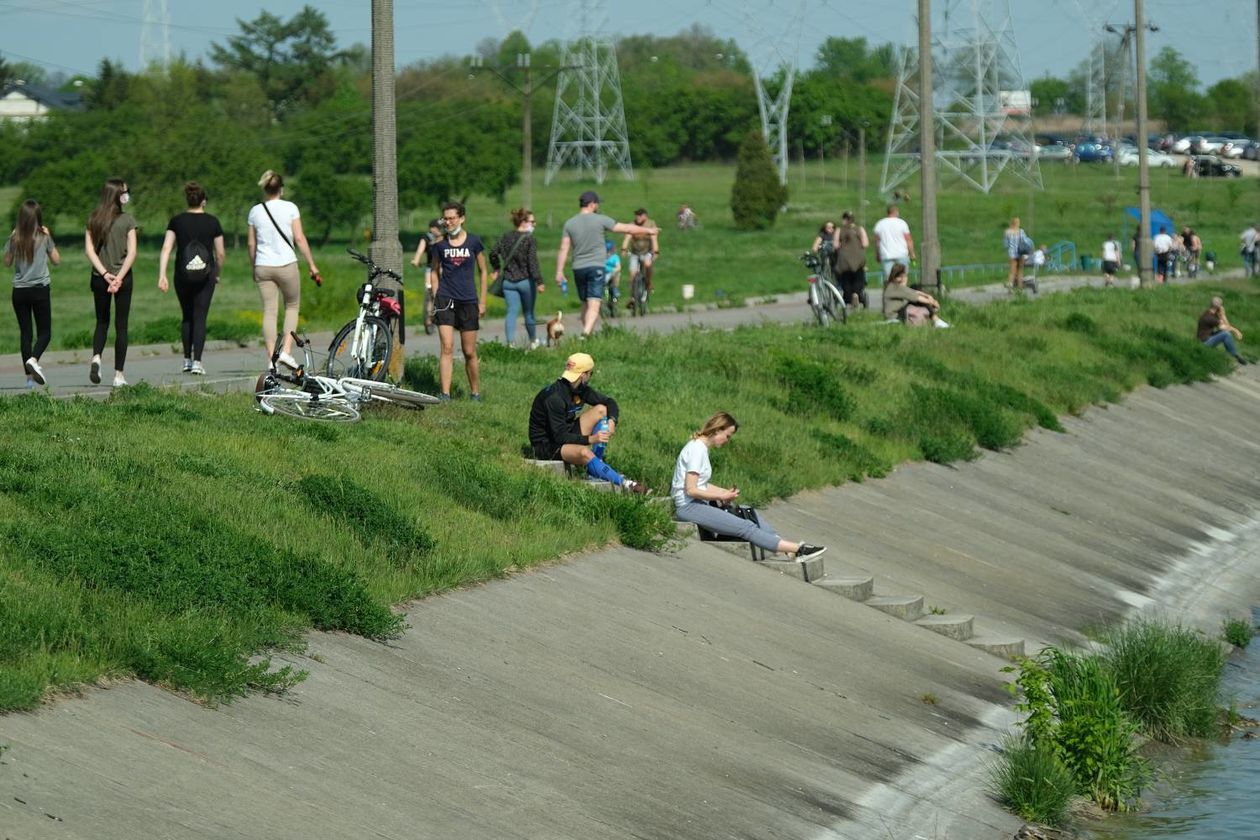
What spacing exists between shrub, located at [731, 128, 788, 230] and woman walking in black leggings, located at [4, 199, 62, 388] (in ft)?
236

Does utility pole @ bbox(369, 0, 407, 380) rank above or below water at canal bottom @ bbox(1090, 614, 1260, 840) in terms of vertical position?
above

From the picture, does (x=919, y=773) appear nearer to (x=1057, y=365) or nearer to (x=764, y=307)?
(x=1057, y=365)

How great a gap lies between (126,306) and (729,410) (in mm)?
6918

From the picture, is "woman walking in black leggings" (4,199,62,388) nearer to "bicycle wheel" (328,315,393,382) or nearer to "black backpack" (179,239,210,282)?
"black backpack" (179,239,210,282)

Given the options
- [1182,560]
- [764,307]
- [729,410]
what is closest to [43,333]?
[729,410]

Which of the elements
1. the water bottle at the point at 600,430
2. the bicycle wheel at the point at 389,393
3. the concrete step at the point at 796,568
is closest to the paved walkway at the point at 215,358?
the bicycle wheel at the point at 389,393

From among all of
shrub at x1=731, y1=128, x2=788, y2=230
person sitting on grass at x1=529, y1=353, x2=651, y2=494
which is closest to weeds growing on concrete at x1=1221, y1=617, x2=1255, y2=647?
person sitting on grass at x1=529, y1=353, x2=651, y2=494

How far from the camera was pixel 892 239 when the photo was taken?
32.0 metres

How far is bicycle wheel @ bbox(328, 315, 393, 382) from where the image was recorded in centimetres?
1705

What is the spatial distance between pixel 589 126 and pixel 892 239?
93.8 metres

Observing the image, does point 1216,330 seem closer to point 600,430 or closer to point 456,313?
point 456,313

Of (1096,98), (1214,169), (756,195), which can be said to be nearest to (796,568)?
(756,195)

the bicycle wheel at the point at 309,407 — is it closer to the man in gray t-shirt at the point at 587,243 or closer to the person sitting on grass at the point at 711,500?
the person sitting on grass at the point at 711,500

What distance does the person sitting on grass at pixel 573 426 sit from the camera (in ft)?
52.5
